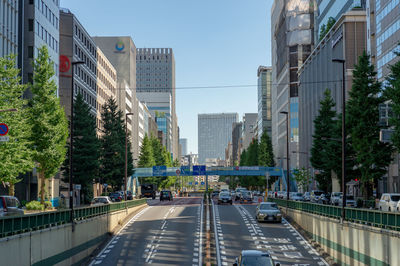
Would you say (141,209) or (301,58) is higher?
(301,58)

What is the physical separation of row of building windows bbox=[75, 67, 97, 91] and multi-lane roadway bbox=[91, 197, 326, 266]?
53.7 metres

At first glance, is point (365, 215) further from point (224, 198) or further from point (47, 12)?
point (47, 12)

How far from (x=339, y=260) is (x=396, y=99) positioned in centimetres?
1820

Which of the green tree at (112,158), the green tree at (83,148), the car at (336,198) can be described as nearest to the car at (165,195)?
the green tree at (112,158)

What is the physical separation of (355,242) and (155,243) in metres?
13.3

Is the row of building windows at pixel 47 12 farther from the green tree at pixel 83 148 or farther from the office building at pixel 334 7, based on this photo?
the office building at pixel 334 7

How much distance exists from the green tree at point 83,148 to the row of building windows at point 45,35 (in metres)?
9.02

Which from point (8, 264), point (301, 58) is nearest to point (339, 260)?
point (8, 264)

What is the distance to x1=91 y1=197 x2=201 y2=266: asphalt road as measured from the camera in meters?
29.4

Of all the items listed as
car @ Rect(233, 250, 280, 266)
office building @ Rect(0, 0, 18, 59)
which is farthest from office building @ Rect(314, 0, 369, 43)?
car @ Rect(233, 250, 280, 266)

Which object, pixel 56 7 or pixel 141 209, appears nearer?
pixel 141 209

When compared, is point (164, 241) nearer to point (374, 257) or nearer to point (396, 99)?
point (374, 257)

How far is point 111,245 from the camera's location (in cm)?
3503

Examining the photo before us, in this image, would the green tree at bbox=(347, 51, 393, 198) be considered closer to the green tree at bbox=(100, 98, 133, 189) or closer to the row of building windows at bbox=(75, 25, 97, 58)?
the green tree at bbox=(100, 98, 133, 189)
